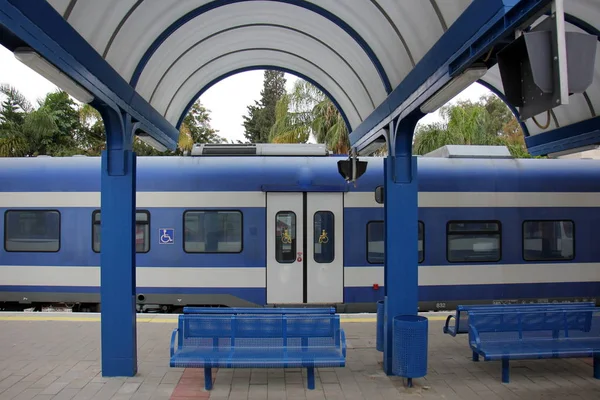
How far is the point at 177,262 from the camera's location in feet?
27.5

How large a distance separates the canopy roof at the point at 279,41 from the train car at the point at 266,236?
1.38 m

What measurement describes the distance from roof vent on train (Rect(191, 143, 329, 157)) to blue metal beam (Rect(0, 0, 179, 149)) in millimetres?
2971

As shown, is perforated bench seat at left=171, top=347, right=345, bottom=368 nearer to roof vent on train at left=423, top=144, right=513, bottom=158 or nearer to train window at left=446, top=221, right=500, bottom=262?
train window at left=446, top=221, right=500, bottom=262

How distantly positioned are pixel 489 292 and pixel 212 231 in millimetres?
5214

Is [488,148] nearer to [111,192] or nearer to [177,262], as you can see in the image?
[177,262]

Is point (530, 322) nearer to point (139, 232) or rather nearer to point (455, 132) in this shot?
point (139, 232)

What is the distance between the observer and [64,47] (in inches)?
159

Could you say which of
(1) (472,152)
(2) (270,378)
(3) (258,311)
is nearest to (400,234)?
(3) (258,311)

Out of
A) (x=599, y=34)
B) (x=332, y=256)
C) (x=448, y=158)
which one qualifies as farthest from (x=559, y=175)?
(x=332, y=256)

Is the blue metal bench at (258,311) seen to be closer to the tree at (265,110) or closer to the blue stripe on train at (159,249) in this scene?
the blue stripe on train at (159,249)

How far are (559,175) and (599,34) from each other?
3913 mm

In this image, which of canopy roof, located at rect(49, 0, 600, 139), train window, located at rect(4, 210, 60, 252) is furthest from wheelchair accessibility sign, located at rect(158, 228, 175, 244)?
canopy roof, located at rect(49, 0, 600, 139)

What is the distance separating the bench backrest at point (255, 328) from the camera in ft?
17.7

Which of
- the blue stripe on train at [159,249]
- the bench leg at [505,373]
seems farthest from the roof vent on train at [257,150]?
the bench leg at [505,373]
